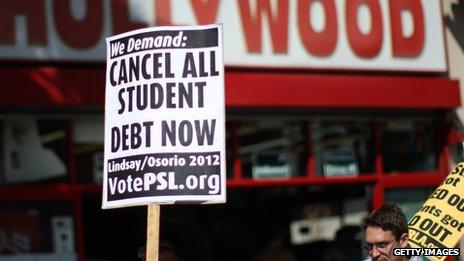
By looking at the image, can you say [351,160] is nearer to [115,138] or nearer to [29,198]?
[29,198]

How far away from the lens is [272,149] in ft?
34.6

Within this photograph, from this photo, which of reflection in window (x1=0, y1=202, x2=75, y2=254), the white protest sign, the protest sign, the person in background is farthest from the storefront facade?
the person in background

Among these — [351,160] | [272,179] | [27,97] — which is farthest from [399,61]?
[27,97]

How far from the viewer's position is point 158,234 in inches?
205

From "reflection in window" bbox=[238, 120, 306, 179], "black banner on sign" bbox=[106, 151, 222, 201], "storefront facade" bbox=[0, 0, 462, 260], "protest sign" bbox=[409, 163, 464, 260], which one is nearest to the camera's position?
"black banner on sign" bbox=[106, 151, 222, 201]

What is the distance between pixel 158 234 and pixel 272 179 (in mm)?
5307

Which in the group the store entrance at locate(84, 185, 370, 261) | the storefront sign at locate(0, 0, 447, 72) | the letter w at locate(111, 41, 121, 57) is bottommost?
the store entrance at locate(84, 185, 370, 261)

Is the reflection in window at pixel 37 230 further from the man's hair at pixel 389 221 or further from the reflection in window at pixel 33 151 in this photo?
the man's hair at pixel 389 221

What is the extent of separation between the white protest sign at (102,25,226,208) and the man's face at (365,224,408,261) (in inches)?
32.1

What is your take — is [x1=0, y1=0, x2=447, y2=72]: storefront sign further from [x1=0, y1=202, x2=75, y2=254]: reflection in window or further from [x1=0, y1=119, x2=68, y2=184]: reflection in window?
[x1=0, y1=202, x2=75, y2=254]: reflection in window

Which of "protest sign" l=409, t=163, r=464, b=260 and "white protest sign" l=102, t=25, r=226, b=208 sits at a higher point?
"white protest sign" l=102, t=25, r=226, b=208

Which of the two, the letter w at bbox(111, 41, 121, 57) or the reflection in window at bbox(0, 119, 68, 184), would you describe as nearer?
the letter w at bbox(111, 41, 121, 57)

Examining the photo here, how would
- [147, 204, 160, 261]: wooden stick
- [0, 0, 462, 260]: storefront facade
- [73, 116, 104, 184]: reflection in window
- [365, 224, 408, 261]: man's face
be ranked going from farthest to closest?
[73, 116, 104, 184]: reflection in window, [0, 0, 462, 260]: storefront facade, [365, 224, 408, 261]: man's face, [147, 204, 160, 261]: wooden stick

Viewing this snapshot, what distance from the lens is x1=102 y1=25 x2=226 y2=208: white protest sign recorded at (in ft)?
18.1
